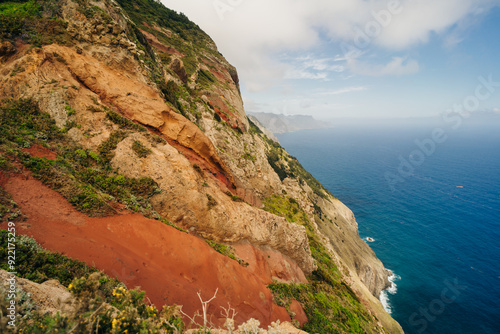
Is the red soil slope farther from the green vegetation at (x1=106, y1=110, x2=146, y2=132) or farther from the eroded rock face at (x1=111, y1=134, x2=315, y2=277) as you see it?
the green vegetation at (x1=106, y1=110, x2=146, y2=132)

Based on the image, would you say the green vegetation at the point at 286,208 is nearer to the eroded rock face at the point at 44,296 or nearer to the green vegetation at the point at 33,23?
the eroded rock face at the point at 44,296

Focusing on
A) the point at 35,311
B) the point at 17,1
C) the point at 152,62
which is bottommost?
the point at 35,311

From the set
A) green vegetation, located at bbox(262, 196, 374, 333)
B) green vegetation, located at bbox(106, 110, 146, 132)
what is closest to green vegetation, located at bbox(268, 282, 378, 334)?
green vegetation, located at bbox(262, 196, 374, 333)

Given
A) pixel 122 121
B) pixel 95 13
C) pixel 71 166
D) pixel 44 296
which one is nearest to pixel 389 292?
pixel 44 296

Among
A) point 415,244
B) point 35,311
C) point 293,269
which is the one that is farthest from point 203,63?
point 415,244

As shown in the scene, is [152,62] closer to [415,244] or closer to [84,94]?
[84,94]

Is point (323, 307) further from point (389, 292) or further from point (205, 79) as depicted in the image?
point (389, 292)

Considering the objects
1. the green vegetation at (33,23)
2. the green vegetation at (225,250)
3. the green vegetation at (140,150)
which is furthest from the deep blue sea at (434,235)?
the green vegetation at (33,23)
